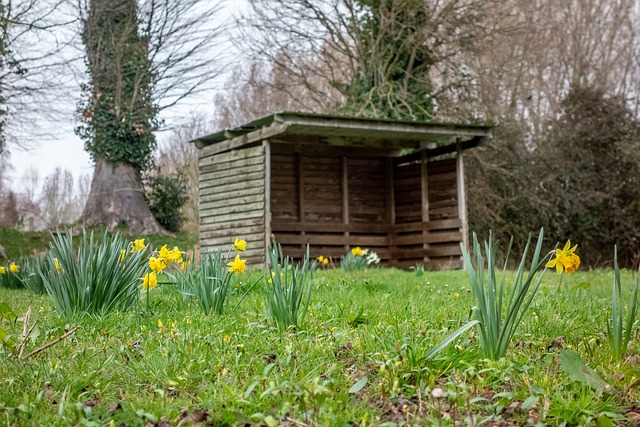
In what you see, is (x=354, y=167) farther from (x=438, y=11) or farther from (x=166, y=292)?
(x=166, y=292)

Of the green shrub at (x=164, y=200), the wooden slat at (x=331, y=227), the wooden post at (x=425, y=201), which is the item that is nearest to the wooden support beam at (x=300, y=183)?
the wooden slat at (x=331, y=227)

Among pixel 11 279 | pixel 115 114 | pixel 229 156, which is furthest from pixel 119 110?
pixel 11 279

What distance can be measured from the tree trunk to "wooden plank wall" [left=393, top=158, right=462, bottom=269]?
7.00 metres

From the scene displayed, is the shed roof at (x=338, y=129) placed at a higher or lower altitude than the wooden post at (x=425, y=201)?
higher

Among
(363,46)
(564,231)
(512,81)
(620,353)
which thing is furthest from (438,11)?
(620,353)

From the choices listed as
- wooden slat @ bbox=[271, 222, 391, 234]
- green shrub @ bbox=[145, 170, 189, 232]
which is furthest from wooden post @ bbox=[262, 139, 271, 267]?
green shrub @ bbox=[145, 170, 189, 232]

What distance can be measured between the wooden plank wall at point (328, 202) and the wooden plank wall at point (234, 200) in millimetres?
953

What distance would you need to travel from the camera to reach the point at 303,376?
2645 millimetres

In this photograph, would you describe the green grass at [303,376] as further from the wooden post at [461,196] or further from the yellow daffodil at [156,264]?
the wooden post at [461,196]

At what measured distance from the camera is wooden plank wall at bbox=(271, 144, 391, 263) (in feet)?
47.1

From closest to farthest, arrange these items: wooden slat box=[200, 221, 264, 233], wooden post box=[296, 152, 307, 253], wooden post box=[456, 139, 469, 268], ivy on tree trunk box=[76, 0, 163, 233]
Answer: wooden slat box=[200, 221, 264, 233] → wooden post box=[456, 139, 469, 268] → wooden post box=[296, 152, 307, 253] → ivy on tree trunk box=[76, 0, 163, 233]

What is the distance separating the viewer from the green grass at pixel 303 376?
232 cm

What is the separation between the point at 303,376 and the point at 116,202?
644 inches

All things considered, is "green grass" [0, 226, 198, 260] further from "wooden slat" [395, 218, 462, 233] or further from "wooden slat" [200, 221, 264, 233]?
"wooden slat" [395, 218, 462, 233]
